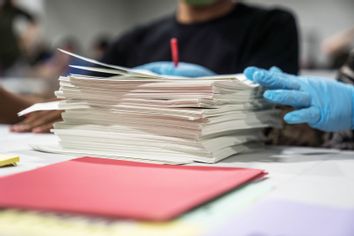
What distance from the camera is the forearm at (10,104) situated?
3.86 ft

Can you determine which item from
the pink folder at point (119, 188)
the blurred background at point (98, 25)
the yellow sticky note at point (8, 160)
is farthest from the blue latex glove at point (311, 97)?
the blurred background at point (98, 25)

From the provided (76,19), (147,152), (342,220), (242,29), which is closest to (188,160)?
(147,152)

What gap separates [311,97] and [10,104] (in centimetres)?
72

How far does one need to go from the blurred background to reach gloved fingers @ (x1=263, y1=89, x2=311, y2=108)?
12.5ft

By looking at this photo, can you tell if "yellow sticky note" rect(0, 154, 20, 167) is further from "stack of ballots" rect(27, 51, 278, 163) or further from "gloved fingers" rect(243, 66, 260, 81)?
"gloved fingers" rect(243, 66, 260, 81)

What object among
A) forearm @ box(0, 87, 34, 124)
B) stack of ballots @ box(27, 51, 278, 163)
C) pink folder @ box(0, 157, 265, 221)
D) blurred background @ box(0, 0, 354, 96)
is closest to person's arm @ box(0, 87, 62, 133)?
forearm @ box(0, 87, 34, 124)

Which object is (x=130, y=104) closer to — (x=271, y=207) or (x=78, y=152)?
(x=78, y=152)

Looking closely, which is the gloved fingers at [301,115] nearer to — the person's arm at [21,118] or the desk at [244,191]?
the desk at [244,191]

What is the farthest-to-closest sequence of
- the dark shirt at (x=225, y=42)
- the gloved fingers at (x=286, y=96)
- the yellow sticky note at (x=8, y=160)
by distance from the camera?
the dark shirt at (x=225, y=42) → the gloved fingers at (x=286, y=96) → the yellow sticky note at (x=8, y=160)

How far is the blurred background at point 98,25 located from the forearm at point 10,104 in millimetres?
3260

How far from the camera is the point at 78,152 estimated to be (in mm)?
817

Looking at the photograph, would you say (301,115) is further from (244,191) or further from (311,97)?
(244,191)

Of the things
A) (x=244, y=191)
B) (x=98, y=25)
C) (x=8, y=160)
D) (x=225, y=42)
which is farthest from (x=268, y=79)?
(x=98, y=25)

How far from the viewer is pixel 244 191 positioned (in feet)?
1.90
